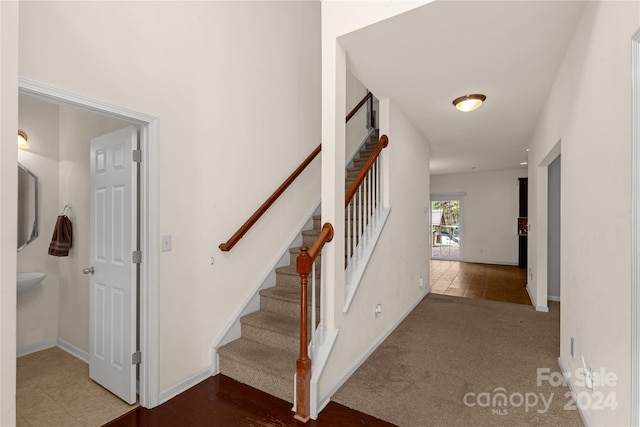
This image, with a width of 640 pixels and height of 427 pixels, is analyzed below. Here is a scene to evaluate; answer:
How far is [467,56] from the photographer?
93.0 inches

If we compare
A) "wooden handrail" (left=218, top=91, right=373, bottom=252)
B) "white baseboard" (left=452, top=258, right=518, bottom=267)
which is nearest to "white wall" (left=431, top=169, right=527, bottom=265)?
"white baseboard" (left=452, top=258, right=518, bottom=267)

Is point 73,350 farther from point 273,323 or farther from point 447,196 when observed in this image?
point 447,196

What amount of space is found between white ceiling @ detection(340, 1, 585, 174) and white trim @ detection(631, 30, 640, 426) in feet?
2.94

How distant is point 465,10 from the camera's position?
1.86 m

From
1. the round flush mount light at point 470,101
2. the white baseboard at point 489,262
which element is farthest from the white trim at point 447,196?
the round flush mount light at point 470,101

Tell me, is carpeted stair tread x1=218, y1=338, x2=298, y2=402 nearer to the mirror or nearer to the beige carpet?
the beige carpet

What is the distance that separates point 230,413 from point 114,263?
1.40 metres

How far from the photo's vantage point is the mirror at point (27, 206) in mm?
2969

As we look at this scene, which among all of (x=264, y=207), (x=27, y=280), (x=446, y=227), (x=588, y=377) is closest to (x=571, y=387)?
(x=588, y=377)

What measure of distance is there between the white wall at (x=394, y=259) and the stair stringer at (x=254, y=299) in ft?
3.26

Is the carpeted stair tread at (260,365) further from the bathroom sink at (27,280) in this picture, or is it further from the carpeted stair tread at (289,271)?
the bathroom sink at (27,280)

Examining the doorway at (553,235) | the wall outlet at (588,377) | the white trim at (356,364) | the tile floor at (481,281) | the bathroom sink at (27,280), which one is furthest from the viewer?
the tile floor at (481,281)

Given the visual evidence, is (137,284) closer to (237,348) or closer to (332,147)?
(237,348)

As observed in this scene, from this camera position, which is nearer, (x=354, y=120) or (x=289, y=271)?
(x=289, y=271)
